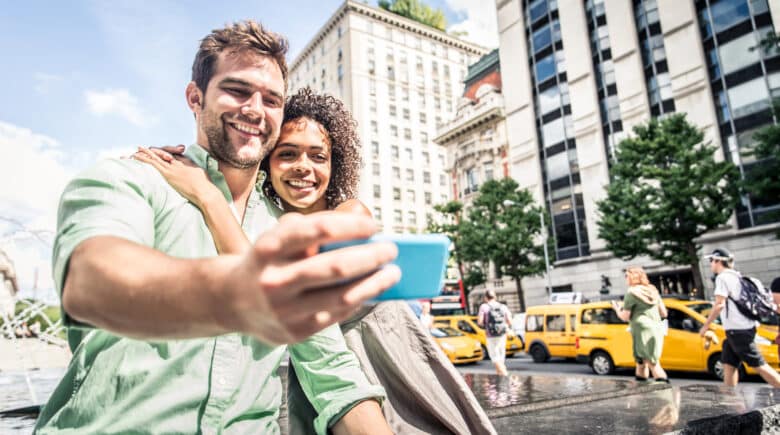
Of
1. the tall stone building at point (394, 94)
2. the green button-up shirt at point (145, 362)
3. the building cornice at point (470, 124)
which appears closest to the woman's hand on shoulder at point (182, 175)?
the green button-up shirt at point (145, 362)

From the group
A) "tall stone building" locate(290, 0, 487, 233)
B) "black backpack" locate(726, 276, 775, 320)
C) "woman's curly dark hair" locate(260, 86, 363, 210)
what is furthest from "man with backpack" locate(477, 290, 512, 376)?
"tall stone building" locate(290, 0, 487, 233)

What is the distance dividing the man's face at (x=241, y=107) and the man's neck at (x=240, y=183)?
0.03 m

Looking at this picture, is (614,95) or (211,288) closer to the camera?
(211,288)

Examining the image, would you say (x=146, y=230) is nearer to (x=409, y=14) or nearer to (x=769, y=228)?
(x=769, y=228)

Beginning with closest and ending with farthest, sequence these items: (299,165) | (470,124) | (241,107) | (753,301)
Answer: (241,107)
(299,165)
(753,301)
(470,124)

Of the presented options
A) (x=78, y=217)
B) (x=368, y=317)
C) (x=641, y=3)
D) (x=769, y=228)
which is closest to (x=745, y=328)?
(x=368, y=317)

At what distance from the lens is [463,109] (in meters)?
41.5

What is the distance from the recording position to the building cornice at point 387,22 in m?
55.1

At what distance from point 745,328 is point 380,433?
6604 millimetres

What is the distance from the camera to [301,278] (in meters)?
0.56

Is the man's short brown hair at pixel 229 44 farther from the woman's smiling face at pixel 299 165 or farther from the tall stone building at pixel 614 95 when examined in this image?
the tall stone building at pixel 614 95

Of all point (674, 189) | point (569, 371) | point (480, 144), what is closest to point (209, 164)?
point (569, 371)

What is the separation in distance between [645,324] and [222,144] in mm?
7672

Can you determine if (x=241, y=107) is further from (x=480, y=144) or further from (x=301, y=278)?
(x=480, y=144)
